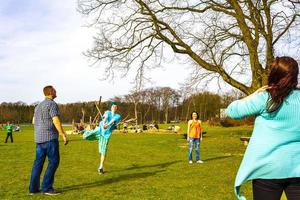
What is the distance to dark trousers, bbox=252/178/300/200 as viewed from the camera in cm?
350

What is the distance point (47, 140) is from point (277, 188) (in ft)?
19.8

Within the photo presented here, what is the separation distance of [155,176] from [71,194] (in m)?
3.40

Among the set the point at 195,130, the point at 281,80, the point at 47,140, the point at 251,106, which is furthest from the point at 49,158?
the point at 195,130

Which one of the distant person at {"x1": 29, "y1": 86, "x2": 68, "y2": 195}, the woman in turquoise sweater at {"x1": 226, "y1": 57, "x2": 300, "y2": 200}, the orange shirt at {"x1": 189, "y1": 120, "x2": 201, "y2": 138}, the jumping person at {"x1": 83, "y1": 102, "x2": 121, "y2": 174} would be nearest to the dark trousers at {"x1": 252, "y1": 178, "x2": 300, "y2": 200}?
the woman in turquoise sweater at {"x1": 226, "y1": 57, "x2": 300, "y2": 200}

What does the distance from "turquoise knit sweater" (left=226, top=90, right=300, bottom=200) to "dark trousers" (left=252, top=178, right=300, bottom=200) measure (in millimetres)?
49

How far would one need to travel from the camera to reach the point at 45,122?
8789mm

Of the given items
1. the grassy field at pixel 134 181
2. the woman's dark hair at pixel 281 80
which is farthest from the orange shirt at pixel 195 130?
the woman's dark hair at pixel 281 80

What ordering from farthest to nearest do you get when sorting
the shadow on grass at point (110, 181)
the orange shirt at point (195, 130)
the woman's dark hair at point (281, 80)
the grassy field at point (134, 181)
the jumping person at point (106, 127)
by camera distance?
the orange shirt at point (195, 130) < the jumping person at point (106, 127) < the shadow on grass at point (110, 181) < the grassy field at point (134, 181) < the woman's dark hair at point (281, 80)

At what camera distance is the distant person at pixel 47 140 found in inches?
344

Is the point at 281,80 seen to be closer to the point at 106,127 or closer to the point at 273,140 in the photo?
the point at 273,140

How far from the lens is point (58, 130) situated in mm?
8758

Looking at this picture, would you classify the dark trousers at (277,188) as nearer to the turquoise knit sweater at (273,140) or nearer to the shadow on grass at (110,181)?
the turquoise knit sweater at (273,140)

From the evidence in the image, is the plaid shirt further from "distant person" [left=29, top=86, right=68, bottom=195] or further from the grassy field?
the grassy field

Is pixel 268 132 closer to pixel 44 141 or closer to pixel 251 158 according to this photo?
pixel 251 158
